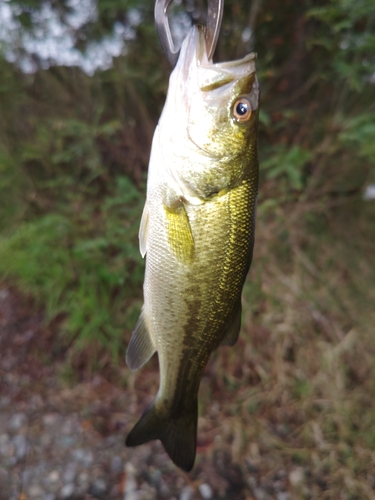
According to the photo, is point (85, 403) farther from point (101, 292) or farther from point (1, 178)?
point (1, 178)

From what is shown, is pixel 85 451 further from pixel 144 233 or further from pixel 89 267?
pixel 144 233

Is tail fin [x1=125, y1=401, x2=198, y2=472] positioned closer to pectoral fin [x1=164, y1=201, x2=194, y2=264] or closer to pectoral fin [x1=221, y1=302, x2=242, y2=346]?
pectoral fin [x1=221, y1=302, x2=242, y2=346]

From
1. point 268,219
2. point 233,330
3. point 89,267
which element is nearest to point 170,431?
point 233,330

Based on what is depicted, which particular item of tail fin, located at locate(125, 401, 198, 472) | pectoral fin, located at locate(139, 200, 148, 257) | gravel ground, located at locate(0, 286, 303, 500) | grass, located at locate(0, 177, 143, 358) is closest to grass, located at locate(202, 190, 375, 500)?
gravel ground, located at locate(0, 286, 303, 500)

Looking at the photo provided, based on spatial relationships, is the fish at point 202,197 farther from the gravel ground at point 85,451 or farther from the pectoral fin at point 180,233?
the gravel ground at point 85,451

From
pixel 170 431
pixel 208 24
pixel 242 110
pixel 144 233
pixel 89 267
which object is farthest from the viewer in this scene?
pixel 89 267

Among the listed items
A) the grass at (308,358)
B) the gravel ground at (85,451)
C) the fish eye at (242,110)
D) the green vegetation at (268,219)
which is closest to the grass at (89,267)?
the green vegetation at (268,219)

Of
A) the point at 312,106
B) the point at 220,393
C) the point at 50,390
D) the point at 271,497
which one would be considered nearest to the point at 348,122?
the point at 312,106
